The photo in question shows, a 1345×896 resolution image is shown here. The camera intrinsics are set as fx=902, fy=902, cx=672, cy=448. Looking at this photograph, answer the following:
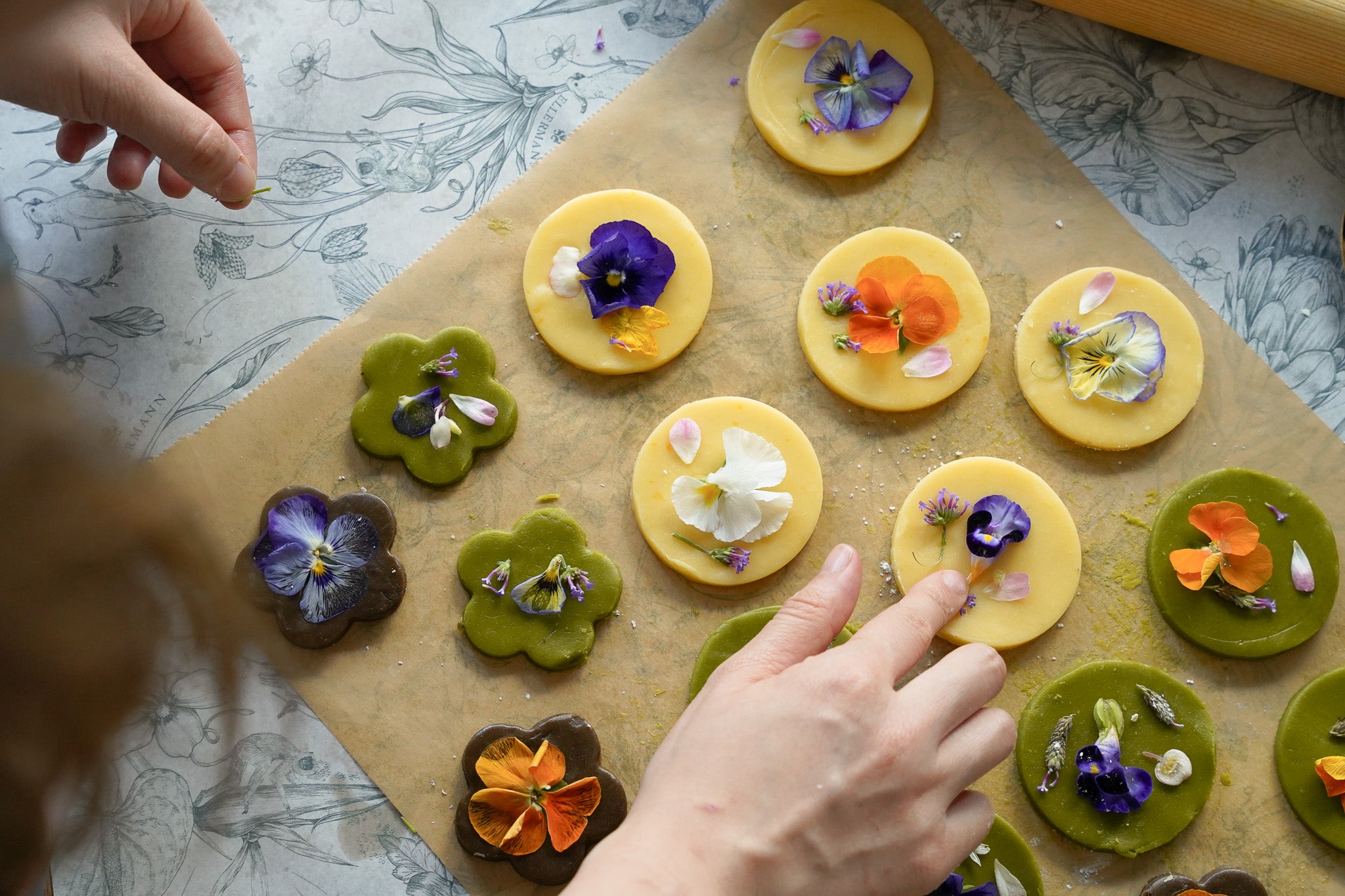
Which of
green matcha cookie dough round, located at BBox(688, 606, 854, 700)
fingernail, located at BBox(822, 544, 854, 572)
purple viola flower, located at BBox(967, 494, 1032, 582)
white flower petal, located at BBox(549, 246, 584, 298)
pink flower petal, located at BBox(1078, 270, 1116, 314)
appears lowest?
green matcha cookie dough round, located at BBox(688, 606, 854, 700)

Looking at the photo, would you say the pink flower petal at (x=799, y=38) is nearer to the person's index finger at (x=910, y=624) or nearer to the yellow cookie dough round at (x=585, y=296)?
the yellow cookie dough round at (x=585, y=296)

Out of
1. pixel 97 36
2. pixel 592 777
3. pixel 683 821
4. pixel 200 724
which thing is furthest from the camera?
pixel 200 724

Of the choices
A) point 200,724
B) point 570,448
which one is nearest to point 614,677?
point 570,448

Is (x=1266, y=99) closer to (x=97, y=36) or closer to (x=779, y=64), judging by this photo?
(x=779, y=64)

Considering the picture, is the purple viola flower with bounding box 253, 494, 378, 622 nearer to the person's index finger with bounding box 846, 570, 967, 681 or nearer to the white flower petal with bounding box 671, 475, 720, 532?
the white flower petal with bounding box 671, 475, 720, 532

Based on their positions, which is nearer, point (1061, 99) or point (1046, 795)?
point (1046, 795)

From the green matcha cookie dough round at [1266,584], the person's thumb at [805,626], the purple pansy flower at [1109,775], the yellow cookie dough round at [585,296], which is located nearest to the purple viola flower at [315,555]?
the yellow cookie dough round at [585,296]

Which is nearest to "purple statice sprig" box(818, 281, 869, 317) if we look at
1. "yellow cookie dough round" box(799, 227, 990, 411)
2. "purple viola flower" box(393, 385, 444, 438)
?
"yellow cookie dough round" box(799, 227, 990, 411)
